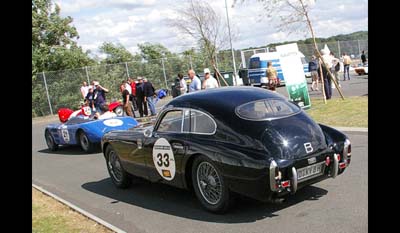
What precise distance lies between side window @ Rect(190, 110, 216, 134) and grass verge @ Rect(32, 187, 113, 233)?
178 centimetres

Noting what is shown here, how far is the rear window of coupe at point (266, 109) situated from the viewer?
591 cm

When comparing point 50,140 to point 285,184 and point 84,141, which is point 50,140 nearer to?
point 84,141

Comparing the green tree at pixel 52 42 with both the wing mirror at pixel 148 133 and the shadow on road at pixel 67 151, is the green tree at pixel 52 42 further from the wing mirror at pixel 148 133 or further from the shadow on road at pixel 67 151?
the wing mirror at pixel 148 133

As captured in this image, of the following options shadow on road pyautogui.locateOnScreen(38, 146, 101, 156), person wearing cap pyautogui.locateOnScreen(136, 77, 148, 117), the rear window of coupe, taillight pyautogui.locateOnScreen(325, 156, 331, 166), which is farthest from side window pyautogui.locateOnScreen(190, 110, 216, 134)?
person wearing cap pyautogui.locateOnScreen(136, 77, 148, 117)

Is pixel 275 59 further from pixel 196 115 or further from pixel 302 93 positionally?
pixel 196 115

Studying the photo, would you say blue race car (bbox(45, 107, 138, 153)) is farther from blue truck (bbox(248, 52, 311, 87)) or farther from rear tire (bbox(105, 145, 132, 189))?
blue truck (bbox(248, 52, 311, 87))

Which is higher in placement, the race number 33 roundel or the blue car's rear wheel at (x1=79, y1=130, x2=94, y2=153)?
the race number 33 roundel

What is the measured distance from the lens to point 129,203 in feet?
23.4

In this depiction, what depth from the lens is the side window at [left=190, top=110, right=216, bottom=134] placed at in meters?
6.00
